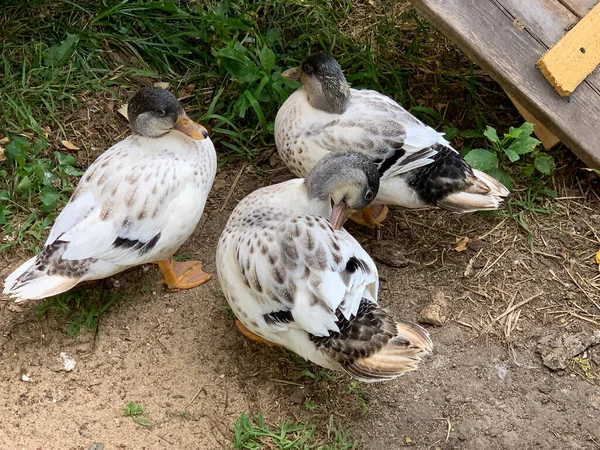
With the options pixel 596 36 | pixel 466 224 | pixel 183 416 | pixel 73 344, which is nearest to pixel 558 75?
pixel 596 36

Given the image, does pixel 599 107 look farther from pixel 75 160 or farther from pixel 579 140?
pixel 75 160

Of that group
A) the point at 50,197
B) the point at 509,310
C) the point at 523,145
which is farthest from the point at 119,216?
the point at 523,145

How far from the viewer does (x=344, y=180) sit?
3.39m

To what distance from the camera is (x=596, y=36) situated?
379cm

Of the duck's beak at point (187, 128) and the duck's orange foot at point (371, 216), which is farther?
the duck's orange foot at point (371, 216)

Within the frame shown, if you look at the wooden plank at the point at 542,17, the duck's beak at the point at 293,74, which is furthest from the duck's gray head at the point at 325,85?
the wooden plank at the point at 542,17

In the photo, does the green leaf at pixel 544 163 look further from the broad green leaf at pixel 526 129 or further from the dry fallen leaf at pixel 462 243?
the dry fallen leaf at pixel 462 243

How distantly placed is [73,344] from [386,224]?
6.04 feet

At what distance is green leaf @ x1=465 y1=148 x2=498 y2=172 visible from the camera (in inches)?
163

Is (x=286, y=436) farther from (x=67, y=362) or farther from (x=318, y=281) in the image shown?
(x=67, y=362)

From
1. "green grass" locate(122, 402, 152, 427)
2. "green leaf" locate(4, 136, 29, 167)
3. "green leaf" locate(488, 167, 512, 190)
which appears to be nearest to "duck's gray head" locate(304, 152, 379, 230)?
"green leaf" locate(488, 167, 512, 190)

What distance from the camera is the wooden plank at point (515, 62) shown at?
146 inches

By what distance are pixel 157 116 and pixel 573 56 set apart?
84.5 inches

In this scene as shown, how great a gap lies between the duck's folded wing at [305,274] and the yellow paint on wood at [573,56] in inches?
57.4
